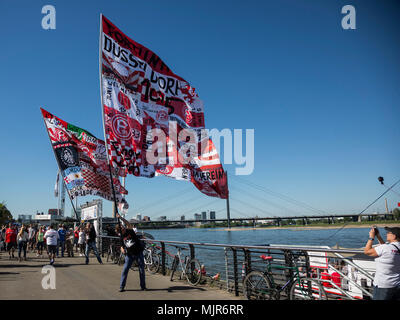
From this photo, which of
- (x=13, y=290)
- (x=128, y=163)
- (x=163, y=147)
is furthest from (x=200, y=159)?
(x=13, y=290)

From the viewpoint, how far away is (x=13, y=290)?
7664 millimetres

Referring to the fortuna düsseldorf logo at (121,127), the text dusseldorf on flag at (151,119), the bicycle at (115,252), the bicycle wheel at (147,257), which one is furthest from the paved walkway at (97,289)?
the fortuna düsseldorf logo at (121,127)

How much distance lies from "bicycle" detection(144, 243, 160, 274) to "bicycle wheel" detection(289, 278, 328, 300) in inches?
240

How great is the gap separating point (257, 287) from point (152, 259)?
5.76m

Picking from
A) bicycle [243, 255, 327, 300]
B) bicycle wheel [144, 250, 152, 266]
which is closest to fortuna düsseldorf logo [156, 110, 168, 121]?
bicycle [243, 255, 327, 300]

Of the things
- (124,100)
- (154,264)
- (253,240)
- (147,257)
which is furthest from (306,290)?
(253,240)

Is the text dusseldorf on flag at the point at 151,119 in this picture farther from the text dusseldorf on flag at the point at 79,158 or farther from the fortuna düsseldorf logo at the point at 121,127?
the text dusseldorf on flag at the point at 79,158

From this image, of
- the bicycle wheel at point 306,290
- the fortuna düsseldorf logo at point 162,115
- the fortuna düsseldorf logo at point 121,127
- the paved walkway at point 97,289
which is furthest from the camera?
the fortuna düsseldorf logo at point 162,115

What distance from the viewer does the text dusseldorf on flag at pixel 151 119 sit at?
27.1ft

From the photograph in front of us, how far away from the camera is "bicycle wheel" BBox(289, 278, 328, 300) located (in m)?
5.57

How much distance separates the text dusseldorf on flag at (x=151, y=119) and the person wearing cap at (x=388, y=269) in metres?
4.92
